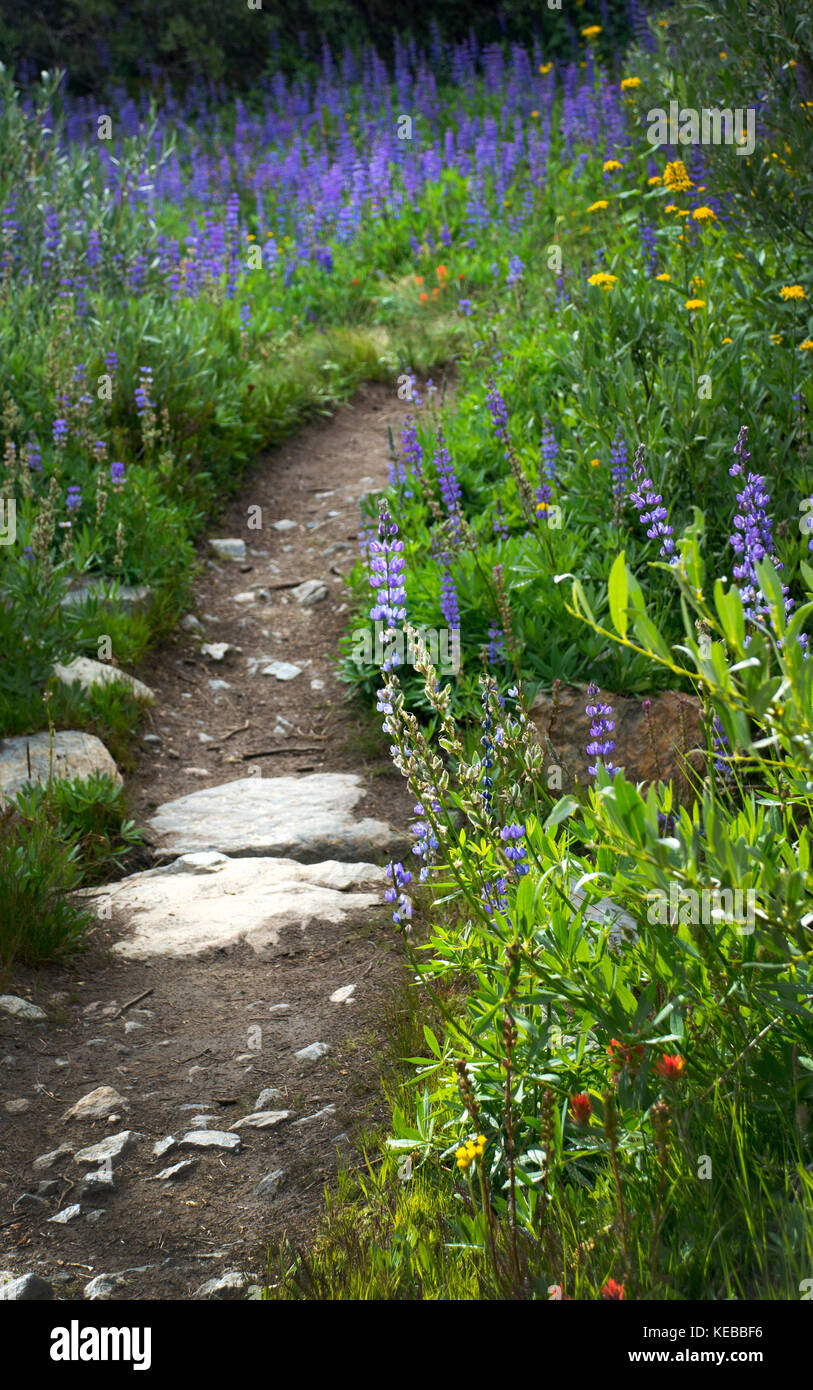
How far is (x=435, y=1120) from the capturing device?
8.76 ft

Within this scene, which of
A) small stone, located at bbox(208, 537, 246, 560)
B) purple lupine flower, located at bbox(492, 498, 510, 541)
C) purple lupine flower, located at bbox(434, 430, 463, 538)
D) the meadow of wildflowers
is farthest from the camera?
small stone, located at bbox(208, 537, 246, 560)

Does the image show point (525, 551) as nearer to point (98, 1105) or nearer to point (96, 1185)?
point (98, 1105)

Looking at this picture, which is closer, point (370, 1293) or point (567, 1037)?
point (370, 1293)

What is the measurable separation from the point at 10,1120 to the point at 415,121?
1323cm

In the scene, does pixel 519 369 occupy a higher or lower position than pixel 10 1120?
higher

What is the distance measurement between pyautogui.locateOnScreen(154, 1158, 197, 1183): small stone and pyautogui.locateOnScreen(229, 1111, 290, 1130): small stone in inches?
6.7

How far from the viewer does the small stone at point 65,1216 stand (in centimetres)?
267

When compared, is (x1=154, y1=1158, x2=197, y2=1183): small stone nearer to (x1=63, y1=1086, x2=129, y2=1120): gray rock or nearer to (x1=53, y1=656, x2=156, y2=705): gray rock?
(x1=63, y1=1086, x2=129, y2=1120): gray rock

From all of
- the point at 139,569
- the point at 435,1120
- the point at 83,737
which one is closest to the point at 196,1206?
the point at 435,1120

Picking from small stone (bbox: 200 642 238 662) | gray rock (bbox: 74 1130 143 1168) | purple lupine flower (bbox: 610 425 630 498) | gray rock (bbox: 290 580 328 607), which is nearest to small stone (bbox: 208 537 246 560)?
gray rock (bbox: 290 580 328 607)

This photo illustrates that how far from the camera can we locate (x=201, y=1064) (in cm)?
332

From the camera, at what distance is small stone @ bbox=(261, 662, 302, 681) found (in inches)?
240

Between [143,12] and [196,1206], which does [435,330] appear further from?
[143,12]

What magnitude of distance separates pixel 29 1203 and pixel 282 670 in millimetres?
3693
